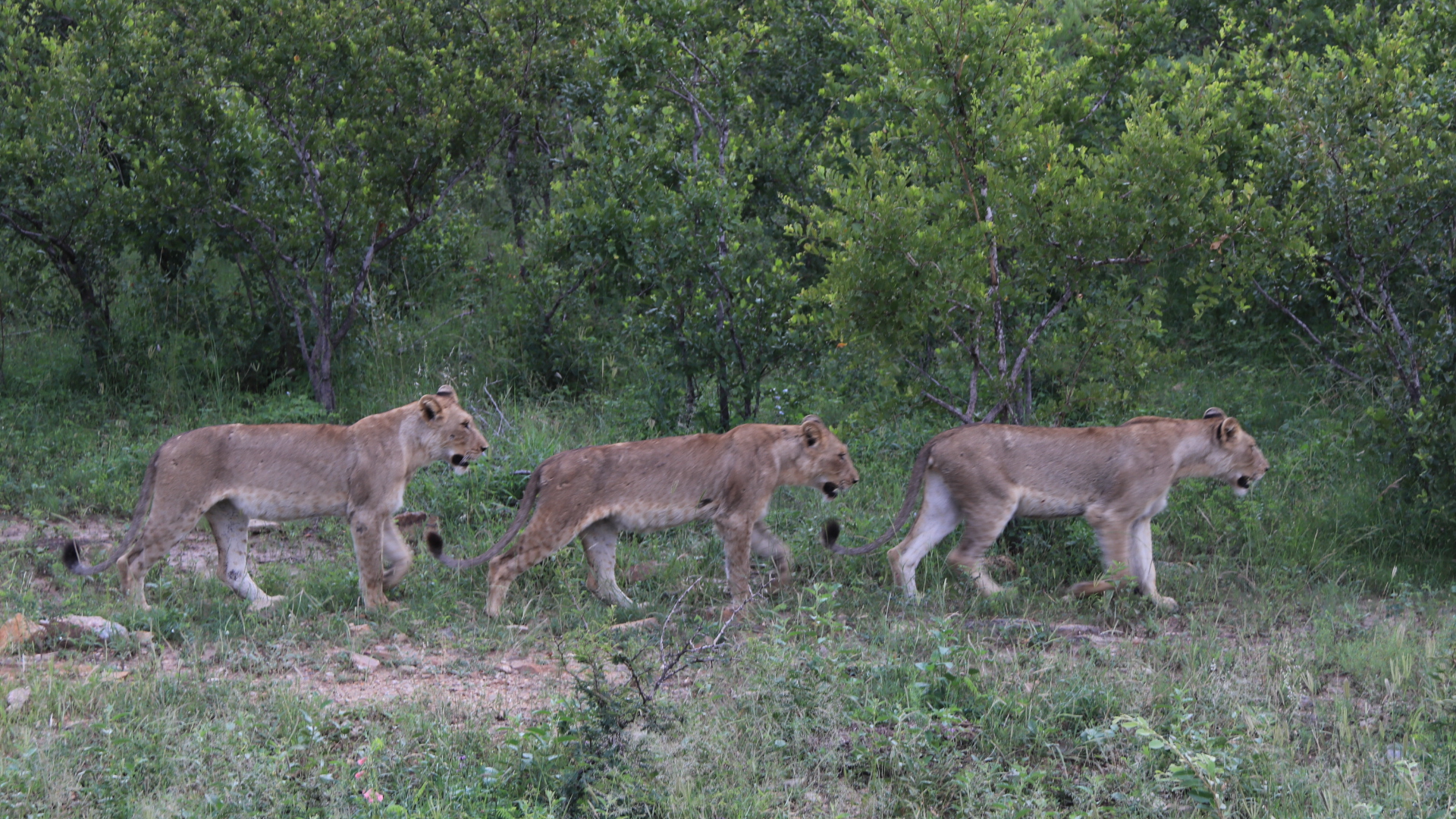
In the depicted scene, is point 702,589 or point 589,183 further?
point 589,183

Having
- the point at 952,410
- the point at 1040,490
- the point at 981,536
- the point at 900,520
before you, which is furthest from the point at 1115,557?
the point at 952,410

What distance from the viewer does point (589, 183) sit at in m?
11.5

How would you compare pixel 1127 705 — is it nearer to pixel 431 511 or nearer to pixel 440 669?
pixel 440 669

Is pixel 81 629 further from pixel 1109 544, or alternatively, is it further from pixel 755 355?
pixel 1109 544

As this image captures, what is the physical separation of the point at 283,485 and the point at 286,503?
11 cm

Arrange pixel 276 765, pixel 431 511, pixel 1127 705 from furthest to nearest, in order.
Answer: pixel 431 511 < pixel 1127 705 < pixel 276 765

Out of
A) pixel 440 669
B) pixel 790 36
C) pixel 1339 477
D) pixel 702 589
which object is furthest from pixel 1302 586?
pixel 790 36

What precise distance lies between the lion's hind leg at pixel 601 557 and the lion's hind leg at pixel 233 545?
2.03m

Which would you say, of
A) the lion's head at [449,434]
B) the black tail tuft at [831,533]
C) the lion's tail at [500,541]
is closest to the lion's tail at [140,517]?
the lion's head at [449,434]

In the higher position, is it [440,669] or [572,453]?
[572,453]

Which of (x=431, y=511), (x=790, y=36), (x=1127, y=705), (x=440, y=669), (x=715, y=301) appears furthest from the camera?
(x=790, y=36)

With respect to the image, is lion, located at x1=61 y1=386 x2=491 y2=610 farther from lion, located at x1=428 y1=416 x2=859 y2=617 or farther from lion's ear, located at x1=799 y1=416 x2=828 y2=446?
lion's ear, located at x1=799 y1=416 x2=828 y2=446

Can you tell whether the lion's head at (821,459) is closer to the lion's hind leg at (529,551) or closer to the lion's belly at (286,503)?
the lion's hind leg at (529,551)

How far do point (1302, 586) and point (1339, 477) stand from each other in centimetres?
204
